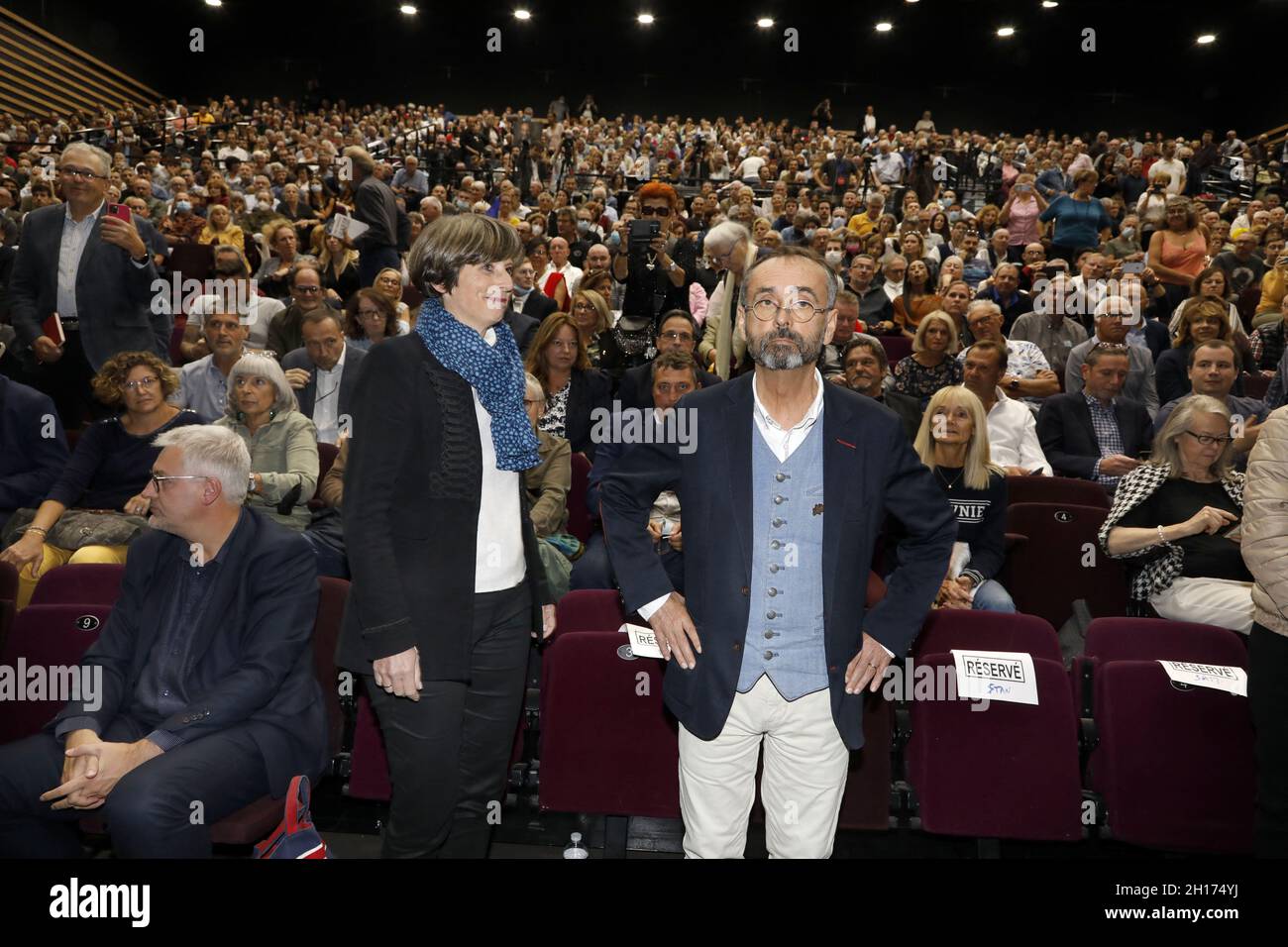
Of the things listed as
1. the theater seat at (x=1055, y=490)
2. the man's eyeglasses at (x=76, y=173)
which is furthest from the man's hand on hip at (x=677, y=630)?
the man's eyeglasses at (x=76, y=173)

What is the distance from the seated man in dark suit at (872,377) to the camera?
14.0 feet

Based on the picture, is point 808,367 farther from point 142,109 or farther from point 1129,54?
point 1129,54

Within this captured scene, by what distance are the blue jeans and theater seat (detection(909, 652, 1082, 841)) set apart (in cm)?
82

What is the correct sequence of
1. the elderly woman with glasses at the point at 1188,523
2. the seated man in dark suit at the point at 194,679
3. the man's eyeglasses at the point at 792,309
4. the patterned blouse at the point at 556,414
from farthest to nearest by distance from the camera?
the patterned blouse at the point at 556,414 < the elderly woman with glasses at the point at 1188,523 < the seated man in dark suit at the point at 194,679 < the man's eyeglasses at the point at 792,309

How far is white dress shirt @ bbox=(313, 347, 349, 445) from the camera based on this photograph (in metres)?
4.58

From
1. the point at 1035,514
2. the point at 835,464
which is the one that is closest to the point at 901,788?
the point at 835,464

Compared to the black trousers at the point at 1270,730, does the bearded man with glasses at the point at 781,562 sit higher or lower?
higher

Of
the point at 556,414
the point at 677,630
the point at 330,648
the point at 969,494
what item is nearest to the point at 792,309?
the point at 677,630

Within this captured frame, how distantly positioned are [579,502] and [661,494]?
1019 millimetres

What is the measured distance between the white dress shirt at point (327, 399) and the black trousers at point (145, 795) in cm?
240

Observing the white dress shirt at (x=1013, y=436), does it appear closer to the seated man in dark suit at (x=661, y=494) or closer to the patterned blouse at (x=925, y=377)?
the patterned blouse at (x=925, y=377)

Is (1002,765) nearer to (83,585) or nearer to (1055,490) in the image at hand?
(1055,490)

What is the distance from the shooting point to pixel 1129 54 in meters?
21.5

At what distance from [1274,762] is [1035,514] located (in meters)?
1.73
